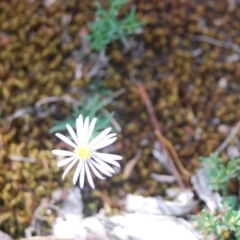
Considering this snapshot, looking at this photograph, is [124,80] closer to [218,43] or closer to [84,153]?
[218,43]

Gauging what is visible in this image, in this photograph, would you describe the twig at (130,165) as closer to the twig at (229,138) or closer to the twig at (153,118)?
the twig at (153,118)

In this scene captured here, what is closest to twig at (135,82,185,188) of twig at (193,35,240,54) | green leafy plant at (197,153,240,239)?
green leafy plant at (197,153,240,239)

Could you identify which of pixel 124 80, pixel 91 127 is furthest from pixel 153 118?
pixel 91 127

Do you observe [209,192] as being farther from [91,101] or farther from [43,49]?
[43,49]

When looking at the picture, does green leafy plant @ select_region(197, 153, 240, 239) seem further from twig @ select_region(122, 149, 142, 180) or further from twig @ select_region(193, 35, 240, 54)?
twig @ select_region(193, 35, 240, 54)

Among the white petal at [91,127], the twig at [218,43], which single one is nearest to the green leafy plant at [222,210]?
the white petal at [91,127]

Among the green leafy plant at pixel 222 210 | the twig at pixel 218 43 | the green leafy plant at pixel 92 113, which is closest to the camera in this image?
the green leafy plant at pixel 222 210
